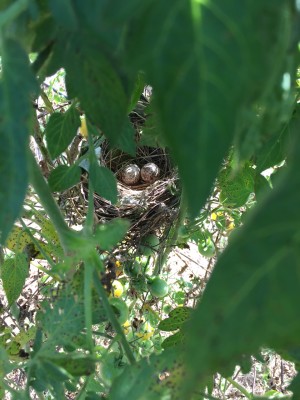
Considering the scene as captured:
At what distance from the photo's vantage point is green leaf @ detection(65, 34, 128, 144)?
30 cm

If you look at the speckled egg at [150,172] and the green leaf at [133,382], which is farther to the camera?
the speckled egg at [150,172]

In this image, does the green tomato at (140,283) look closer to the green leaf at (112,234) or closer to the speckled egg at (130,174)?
the speckled egg at (130,174)

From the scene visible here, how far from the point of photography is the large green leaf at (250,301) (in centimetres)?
17

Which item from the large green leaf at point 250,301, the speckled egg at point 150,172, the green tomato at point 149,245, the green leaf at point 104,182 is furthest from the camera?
the speckled egg at point 150,172

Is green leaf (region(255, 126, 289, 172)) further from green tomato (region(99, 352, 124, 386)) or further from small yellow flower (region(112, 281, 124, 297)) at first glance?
small yellow flower (region(112, 281, 124, 297))

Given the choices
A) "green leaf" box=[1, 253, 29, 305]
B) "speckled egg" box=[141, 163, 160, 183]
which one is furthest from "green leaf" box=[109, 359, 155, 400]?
"speckled egg" box=[141, 163, 160, 183]

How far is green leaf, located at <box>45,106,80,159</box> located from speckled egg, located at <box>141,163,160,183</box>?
127cm

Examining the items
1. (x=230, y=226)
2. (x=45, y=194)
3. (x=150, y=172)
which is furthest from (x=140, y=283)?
(x=45, y=194)

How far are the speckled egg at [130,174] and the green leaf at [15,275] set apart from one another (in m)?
1.17

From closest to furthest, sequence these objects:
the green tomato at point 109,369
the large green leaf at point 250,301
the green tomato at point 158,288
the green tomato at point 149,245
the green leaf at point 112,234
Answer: the large green leaf at point 250,301 < the green leaf at point 112,234 < the green tomato at point 109,369 < the green tomato at point 158,288 < the green tomato at point 149,245

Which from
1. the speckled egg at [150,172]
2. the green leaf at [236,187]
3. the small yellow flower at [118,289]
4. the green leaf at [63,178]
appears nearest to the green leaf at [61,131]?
the green leaf at [63,178]

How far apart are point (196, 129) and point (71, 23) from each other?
11 centimetres

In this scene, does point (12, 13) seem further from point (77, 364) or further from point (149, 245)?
point (149, 245)

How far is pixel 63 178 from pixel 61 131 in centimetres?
6
